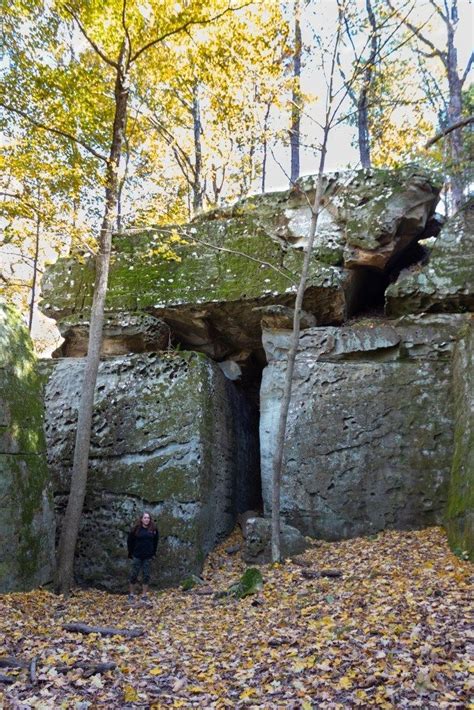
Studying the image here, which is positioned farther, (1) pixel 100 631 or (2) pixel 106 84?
(2) pixel 106 84

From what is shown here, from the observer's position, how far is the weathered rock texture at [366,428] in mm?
8703

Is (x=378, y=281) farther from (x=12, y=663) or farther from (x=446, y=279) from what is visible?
(x=12, y=663)

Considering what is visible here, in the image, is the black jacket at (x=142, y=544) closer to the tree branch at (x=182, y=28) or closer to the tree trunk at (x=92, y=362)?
the tree trunk at (x=92, y=362)

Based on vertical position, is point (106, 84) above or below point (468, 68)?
below

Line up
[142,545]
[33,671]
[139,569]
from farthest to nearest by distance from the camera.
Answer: [139,569] → [142,545] → [33,671]

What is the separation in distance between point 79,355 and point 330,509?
20.4 ft

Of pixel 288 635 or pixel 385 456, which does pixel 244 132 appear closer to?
pixel 385 456

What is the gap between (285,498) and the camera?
9.14 meters

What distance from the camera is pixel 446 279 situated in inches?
384

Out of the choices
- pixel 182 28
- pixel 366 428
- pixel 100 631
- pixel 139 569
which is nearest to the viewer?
pixel 100 631

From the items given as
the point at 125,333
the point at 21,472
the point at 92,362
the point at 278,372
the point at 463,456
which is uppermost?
the point at 125,333

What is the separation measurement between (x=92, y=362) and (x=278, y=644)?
534 cm

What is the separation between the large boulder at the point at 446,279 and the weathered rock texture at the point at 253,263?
71 cm

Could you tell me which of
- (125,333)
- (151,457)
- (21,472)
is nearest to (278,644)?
(21,472)
